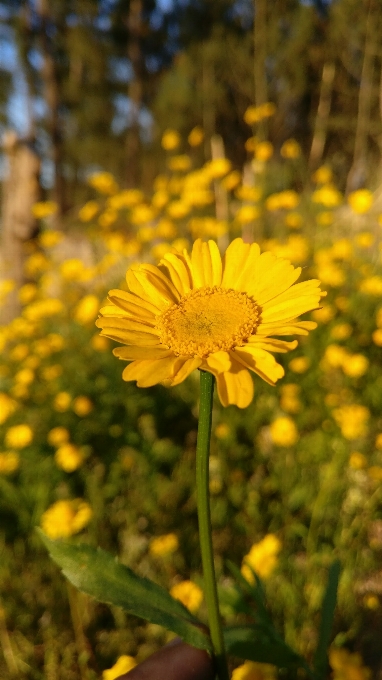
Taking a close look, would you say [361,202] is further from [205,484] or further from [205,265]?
[205,484]

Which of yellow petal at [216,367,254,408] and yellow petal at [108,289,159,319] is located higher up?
yellow petal at [108,289,159,319]

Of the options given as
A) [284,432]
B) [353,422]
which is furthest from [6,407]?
[353,422]

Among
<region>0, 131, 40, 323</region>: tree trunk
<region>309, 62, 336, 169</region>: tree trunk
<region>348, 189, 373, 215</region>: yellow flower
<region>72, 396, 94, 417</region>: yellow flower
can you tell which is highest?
<region>309, 62, 336, 169</region>: tree trunk

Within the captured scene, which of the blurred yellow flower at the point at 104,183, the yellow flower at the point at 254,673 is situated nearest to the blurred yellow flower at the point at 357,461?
the yellow flower at the point at 254,673

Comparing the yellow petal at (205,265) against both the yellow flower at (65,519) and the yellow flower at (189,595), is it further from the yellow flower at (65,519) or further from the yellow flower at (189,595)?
the yellow flower at (65,519)

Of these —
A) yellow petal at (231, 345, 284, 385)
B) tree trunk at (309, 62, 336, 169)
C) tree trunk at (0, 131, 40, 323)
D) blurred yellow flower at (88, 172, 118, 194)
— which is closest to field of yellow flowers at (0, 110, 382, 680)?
yellow petal at (231, 345, 284, 385)

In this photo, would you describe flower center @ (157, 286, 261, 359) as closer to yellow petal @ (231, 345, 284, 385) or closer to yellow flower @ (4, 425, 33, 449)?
yellow petal @ (231, 345, 284, 385)

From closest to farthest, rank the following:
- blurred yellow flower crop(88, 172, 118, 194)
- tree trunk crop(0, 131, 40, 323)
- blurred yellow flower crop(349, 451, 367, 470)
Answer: blurred yellow flower crop(349, 451, 367, 470), blurred yellow flower crop(88, 172, 118, 194), tree trunk crop(0, 131, 40, 323)
